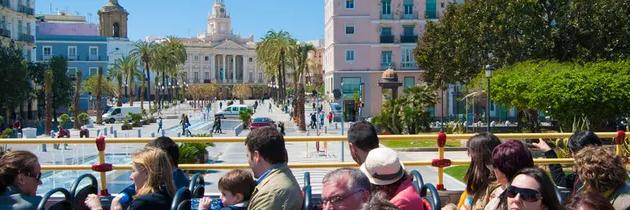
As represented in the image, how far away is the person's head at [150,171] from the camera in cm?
561

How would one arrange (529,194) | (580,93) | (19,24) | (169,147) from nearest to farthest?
1. (529,194)
2. (169,147)
3. (580,93)
4. (19,24)

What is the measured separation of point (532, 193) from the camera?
14.9 feet

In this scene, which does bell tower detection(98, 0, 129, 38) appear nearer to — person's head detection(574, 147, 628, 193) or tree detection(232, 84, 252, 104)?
tree detection(232, 84, 252, 104)

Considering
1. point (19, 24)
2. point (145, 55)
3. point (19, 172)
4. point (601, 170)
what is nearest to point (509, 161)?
point (601, 170)

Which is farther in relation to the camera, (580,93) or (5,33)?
(5,33)

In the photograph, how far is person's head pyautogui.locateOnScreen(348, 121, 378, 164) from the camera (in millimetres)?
6008

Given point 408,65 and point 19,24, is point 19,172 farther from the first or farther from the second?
point 19,24

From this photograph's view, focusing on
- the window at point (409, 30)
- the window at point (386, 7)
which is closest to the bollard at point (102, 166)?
the window at point (386, 7)

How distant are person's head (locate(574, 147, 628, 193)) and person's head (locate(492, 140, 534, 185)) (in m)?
0.40

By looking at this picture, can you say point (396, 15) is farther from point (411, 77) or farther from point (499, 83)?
point (499, 83)

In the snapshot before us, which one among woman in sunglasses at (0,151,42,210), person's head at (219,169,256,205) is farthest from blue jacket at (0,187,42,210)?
person's head at (219,169,256,205)

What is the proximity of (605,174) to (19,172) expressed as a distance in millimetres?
4163

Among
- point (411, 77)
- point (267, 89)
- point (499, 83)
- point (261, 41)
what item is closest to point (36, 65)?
point (261, 41)

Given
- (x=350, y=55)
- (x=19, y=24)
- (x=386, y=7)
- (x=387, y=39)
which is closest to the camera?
(x=19, y=24)
